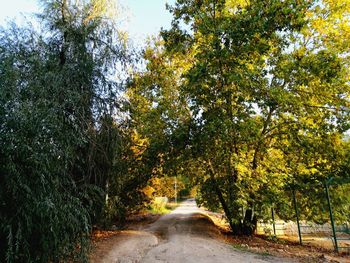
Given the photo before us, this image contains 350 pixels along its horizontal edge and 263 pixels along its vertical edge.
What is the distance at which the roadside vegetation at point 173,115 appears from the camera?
498 cm

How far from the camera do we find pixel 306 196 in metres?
10.9

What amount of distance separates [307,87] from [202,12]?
493cm

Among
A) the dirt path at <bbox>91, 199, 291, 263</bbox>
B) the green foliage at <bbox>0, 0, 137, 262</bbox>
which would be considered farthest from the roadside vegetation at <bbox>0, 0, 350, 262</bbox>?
the dirt path at <bbox>91, 199, 291, 263</bbox>

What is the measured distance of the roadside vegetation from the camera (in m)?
4.98

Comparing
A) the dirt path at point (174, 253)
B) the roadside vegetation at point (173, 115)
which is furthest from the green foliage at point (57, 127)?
the dirt path at point (174, 253)

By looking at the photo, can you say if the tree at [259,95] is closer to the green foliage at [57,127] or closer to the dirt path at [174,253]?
the dirt path at [174,253]

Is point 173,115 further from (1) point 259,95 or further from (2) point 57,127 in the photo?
(2) point 57,127

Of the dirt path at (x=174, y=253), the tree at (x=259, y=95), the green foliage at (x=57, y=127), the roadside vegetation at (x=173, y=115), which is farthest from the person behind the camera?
the tree at (x=259, y=95)

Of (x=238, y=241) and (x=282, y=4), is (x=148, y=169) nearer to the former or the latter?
(x=238, y=241)

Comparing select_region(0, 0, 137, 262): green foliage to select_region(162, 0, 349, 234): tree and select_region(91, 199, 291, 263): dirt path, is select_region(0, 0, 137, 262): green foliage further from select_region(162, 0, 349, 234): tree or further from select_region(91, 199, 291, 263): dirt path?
select_region(162, 0, 349, 234): tree

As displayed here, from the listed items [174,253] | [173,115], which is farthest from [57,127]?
[173,115]

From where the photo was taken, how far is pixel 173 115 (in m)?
11.6

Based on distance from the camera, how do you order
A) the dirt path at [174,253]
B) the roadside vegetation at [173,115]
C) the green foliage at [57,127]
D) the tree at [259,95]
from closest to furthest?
the green foliage at [57,127] < the roadside vegetation at [173,115] < the dirt path at [174,253] < the tree at [259,95]

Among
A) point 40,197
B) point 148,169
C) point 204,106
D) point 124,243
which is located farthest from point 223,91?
point 40,197
